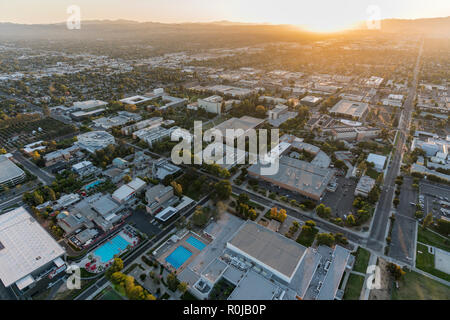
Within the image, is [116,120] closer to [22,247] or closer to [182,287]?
[22,247]

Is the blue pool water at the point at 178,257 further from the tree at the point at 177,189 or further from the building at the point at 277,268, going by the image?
the tree at the point at 177,189

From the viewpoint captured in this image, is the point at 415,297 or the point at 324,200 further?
the point at 324,200

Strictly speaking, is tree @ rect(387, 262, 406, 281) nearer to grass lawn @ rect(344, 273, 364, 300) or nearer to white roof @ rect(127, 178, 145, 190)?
grass lawn @ rect(344, 273, 364, 300)

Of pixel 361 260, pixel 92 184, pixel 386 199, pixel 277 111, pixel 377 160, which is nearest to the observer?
pixel 361 260

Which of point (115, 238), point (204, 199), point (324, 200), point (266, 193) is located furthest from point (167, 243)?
point (324, 200)

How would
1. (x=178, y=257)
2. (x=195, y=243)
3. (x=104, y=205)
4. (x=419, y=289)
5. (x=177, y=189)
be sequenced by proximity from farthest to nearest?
1. (x=177, y=189)
2. (x=104, y=205)
3. (x=195, y=243)
4. (x=178, y=257)
5. (x=419, y=289)

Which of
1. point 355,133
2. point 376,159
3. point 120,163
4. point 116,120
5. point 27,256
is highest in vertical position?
point 116,120

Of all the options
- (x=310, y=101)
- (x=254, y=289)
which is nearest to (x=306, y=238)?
(x=254, y=289)
